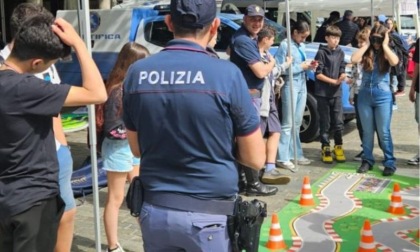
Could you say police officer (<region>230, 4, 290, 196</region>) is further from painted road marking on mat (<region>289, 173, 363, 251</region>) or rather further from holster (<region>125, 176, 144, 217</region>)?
holster (<region>125, 176, 144, 217</region>)

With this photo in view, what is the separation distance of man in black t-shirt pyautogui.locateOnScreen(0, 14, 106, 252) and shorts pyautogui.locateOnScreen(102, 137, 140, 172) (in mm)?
1498

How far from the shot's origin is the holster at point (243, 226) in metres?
2.45

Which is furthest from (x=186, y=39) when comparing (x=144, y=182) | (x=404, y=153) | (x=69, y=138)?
(x=69, y=138)

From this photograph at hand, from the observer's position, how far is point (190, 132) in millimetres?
2340

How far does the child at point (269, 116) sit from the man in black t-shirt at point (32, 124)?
3.48 m

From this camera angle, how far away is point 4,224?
2.73 meters

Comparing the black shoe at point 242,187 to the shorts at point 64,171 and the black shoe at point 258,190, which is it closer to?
the black shoe at point 258,190

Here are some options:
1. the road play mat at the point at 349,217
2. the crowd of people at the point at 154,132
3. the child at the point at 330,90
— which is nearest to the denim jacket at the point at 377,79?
the child at the point at 330,90

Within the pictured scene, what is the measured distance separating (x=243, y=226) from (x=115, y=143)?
2096 millimetres

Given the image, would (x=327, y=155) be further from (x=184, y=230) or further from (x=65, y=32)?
(x=184, y=230)

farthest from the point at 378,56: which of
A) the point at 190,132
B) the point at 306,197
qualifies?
the point at 190,132

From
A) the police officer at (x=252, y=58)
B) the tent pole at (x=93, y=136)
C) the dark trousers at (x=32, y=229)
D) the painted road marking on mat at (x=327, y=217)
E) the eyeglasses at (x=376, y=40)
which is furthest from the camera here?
the eyeglasses at (x=376, y=40)

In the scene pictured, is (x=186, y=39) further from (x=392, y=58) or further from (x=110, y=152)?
(x=392, y=58)

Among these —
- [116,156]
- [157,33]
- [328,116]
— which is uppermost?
[157,33]
